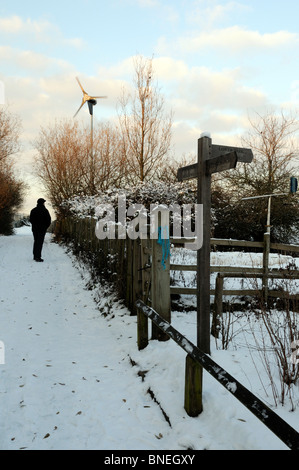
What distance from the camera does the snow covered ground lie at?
2760 millimetres

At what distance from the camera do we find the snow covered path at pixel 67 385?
287 cm

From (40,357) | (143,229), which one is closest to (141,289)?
(143,229)

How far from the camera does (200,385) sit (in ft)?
9.87

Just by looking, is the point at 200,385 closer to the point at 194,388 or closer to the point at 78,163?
the point at 194,388

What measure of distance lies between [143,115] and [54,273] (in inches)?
387

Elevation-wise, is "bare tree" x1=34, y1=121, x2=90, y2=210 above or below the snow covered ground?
above

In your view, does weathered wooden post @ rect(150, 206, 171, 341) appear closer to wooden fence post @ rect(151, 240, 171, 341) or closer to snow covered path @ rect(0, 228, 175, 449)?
wooden fence post @ rect(151, 240, 171, 341)

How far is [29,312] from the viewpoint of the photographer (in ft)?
20.9

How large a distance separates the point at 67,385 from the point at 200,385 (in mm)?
1555

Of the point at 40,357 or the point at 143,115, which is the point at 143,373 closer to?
the point at 40,357
